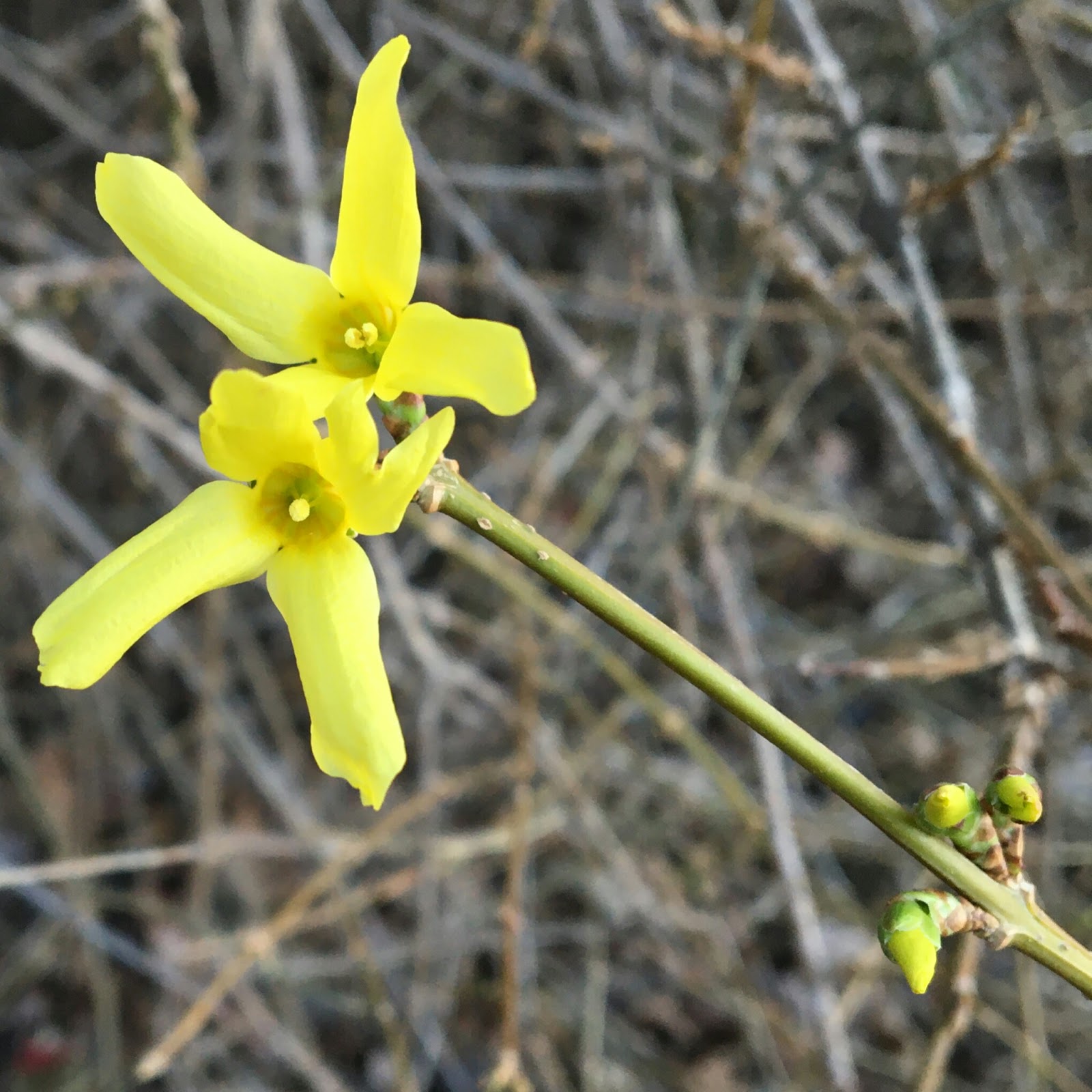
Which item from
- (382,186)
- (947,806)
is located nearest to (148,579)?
(382,186)

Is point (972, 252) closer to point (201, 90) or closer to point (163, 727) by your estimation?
point (201, 90)

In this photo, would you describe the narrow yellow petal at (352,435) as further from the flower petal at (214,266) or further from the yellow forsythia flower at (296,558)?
the flower petal at (214,266)

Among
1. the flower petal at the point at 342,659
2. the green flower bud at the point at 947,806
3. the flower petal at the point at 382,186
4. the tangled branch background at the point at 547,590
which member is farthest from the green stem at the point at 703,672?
the tangled branch background at the point at 547,590

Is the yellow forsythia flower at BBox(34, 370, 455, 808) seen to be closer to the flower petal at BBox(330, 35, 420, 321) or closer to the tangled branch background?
the flower petal at BBox(330, 35, 420, 321)

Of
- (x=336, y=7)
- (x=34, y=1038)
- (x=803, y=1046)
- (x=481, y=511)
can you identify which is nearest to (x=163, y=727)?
(x=34, y=1038)

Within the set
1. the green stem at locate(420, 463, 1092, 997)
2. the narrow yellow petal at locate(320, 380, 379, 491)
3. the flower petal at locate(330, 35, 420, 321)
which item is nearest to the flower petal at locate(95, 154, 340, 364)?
the flower petal at locate(330, 35, 420, 321)

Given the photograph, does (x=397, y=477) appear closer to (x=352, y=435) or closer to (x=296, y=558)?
A: (x=352, y=435)
